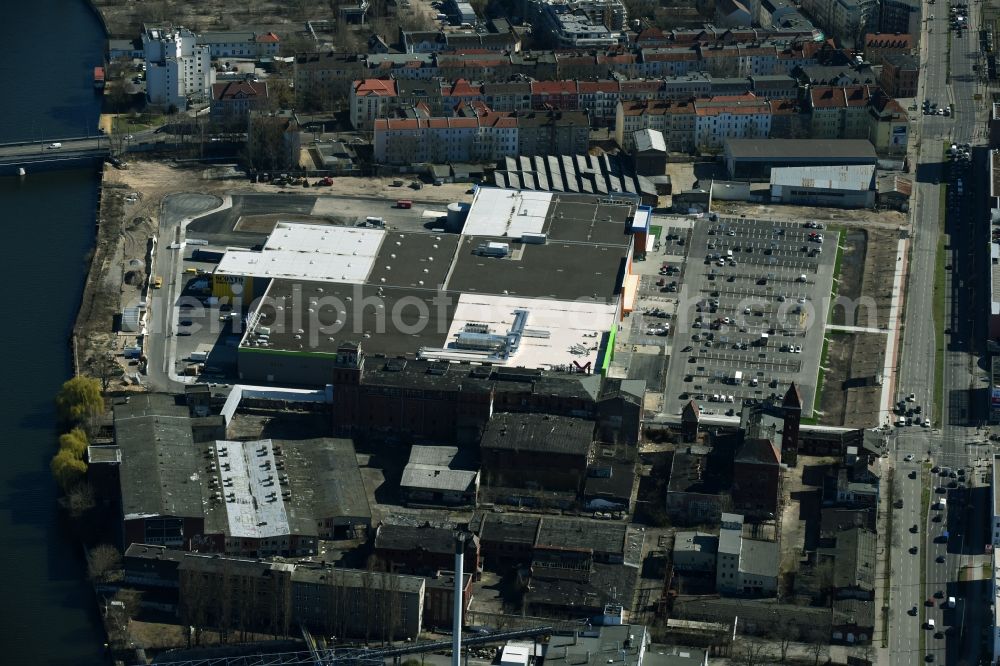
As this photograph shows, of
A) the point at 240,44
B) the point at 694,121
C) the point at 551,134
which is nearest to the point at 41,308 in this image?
the point at 551,134

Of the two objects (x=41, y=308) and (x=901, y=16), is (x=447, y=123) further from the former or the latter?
(x=901, y=16)

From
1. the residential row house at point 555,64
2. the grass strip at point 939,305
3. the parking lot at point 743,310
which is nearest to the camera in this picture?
the grass strip at point 939,305

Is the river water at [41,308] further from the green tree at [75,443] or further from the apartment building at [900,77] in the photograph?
the apartment building at [900,77]

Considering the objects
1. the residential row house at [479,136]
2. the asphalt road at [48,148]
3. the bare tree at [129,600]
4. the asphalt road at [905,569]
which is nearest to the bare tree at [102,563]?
the bare tree at [129,600]

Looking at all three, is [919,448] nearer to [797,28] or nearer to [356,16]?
[797,28]

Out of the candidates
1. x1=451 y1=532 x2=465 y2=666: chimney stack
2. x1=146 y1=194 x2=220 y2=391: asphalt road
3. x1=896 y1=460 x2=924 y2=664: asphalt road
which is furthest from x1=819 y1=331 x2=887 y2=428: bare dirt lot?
x1=146 y1=194 x2=220 y2=391: asphalt road

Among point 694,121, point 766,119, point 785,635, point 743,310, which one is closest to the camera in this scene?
point 785,635

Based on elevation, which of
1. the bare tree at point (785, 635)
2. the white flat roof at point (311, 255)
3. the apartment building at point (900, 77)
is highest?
the apartment building at point (900, 77)
